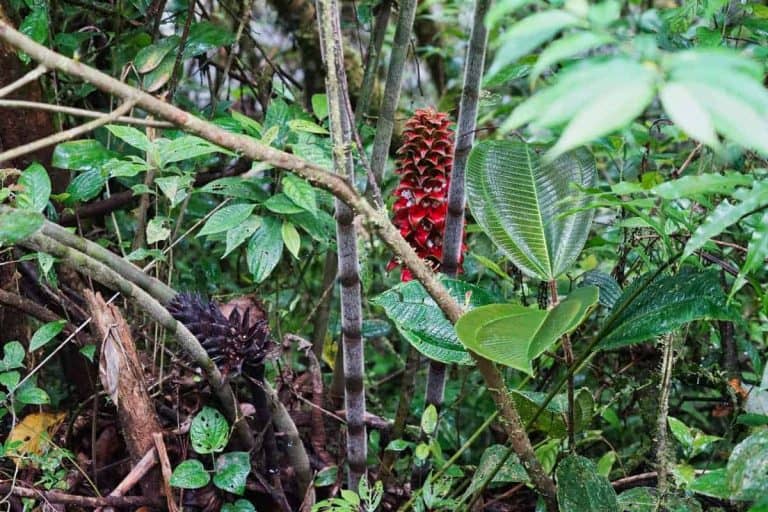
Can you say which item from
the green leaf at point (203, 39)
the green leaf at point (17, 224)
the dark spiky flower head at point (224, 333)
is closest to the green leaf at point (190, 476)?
the dark spiky flower head at point (224, 333)

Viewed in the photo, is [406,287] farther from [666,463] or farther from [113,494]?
[113,494]

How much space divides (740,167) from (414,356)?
72 cm

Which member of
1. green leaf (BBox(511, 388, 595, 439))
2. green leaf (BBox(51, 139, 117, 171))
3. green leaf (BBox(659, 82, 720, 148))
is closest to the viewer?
green leaf (BBox(659, 82, 720, 148))

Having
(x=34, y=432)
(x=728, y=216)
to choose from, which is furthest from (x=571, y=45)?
(x=34, y=432)

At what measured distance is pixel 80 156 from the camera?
1195 mm

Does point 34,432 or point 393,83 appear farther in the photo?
point 34,432

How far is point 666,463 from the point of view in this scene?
3.45 ft

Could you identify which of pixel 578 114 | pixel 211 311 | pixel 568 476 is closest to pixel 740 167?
pixel 568 476

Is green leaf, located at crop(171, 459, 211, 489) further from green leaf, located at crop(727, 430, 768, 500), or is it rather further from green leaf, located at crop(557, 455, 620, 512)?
green leaf, located at crop(727, 430, 768, 500)

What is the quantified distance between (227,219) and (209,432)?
34 cm

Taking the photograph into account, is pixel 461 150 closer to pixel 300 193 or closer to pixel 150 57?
pixel 300 193

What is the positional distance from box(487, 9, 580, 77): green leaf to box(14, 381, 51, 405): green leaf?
3.33 ft

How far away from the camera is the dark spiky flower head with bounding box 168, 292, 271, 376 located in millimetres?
1041

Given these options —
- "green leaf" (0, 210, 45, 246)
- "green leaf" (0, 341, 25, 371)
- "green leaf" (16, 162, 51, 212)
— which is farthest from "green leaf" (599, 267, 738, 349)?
"green leaf" (0, 341, 25, 371)
